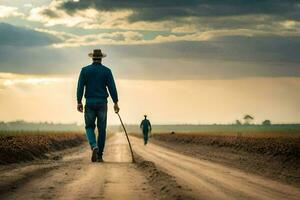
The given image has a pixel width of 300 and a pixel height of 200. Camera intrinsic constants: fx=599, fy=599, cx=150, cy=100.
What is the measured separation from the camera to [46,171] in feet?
47.0

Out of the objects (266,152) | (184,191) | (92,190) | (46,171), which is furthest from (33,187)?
(266,152)

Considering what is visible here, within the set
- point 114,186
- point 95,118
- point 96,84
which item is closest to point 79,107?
point 95,118

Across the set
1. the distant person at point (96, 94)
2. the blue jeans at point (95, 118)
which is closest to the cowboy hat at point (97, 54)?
the distant person at point (96, 94)

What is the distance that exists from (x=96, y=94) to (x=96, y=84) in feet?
0.97

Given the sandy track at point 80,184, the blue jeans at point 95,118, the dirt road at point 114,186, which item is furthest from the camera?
the blue jeans at point 95,118

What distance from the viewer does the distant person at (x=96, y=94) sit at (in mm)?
17688

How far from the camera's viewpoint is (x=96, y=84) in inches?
699

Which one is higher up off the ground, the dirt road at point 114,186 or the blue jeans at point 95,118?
the blue jeans at point 95,118

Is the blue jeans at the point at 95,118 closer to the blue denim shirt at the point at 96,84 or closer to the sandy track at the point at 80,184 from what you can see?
the blue denim shirt at the point at 96,84

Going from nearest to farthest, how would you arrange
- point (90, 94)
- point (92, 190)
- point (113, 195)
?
point (113, 195)
point (92, 190)
point (90, 94)

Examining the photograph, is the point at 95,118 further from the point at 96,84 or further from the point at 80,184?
the point at 80,184

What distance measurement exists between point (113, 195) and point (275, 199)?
105 inches

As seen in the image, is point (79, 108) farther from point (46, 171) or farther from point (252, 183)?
point (252, 183)

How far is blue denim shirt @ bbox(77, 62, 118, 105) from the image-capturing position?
17750mm
